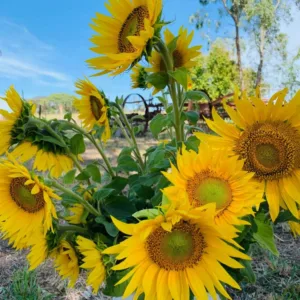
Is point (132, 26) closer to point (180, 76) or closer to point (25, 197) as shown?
point (180, 76)

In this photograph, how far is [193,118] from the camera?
60cm

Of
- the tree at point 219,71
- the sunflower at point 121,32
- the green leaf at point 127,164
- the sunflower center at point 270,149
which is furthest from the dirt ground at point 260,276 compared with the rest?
the tree at point 219,71

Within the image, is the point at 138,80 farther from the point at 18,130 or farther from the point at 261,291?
the point at 261,291

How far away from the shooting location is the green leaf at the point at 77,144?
59cm

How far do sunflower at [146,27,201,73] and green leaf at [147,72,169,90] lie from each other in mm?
58

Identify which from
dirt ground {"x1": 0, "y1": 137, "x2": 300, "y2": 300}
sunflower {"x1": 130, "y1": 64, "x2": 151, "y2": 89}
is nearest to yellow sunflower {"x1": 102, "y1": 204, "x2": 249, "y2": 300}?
sunflower {"x1": 130, "y1": 64, "x2": 151, "y2": 89}

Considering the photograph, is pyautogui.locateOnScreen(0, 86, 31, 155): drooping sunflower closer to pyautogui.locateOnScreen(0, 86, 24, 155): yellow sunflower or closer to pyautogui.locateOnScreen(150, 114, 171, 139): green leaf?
pyautogui.locateOnScreen(0, 86, 24, 155): yellow sunflower

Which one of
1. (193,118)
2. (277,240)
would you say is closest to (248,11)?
(277,240)

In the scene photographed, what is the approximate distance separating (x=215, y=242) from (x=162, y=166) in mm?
130

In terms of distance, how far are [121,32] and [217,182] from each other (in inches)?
9.9

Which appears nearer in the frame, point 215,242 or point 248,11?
point 215,242

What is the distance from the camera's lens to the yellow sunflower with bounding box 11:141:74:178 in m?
0.57

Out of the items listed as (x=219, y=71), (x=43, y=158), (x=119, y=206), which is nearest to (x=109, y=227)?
(x=119, y=206)

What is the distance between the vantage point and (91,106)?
2.25ft
